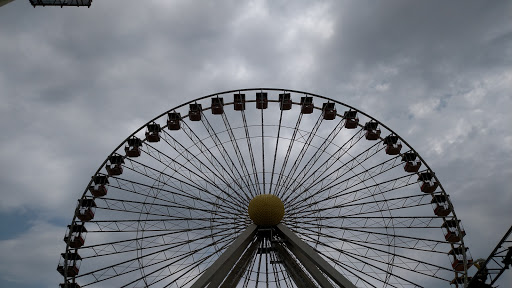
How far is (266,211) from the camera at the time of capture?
23484mm

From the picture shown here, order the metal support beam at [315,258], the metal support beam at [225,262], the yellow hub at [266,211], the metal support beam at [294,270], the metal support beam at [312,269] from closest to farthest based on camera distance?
1. the metal support beam at [315,258]
2. the metal support beam at [225,262]
3. the metal support beam at [312,269]
4. the metal support beam at [294,270]
5. the yellow hub at [266,211]

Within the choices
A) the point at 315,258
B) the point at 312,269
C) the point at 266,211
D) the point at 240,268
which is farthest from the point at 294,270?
the point at 266,211

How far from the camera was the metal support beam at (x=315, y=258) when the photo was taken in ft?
60.2

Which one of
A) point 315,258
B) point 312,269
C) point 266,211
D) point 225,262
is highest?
point 266,211

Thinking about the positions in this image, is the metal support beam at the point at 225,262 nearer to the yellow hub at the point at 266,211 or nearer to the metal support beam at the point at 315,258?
the yellow hub at the point at 266,211

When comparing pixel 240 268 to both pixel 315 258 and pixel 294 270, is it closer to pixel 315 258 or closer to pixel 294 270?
pixel 294 270

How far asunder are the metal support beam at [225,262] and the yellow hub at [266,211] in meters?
0.56

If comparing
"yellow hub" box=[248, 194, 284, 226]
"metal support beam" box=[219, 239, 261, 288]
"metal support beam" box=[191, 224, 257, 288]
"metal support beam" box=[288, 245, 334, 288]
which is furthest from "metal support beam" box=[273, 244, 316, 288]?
"metal support beam" box=[191, 224, 257, 288]

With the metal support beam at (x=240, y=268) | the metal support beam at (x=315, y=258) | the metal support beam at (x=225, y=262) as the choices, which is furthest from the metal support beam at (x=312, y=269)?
the metal support beam at (x=225, y=262)

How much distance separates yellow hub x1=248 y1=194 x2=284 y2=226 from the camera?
23.5m

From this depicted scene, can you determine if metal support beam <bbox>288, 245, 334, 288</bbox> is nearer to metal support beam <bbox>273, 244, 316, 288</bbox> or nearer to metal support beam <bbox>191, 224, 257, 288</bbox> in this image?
metal support beam <bbox>273, 244, 316, 288</bbox>

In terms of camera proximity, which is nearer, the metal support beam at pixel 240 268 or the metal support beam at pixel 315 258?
the metal support beam at pixel 315 258

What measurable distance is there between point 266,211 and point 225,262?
14.3ft

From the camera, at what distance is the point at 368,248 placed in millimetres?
23531
